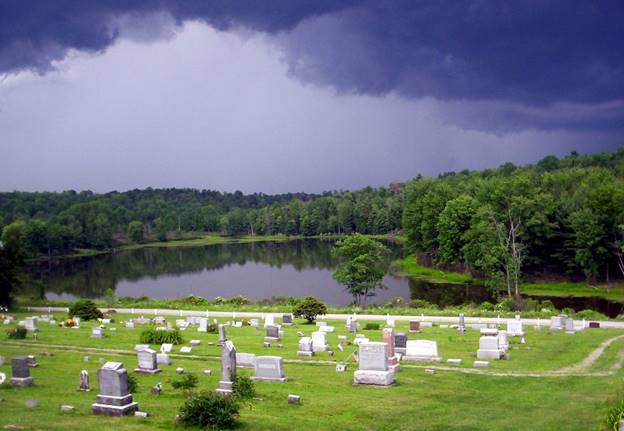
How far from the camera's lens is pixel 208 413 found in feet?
48.8

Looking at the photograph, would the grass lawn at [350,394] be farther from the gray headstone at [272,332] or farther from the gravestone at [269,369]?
the gray headstone at [272,332]

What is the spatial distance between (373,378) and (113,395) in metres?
8.30

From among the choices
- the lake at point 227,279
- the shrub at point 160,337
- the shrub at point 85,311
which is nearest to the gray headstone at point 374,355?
the shrub at point 160,337

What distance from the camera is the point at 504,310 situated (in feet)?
155

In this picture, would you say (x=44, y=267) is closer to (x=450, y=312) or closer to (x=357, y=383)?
(x=450, y=312)

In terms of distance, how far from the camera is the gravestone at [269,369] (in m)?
20.8

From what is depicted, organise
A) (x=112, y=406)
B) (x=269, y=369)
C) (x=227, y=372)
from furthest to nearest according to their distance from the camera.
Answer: (x=269, y=369)
(x=227, y=372)
(x=112, y=406)

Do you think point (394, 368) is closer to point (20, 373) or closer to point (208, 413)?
point (208, 413)

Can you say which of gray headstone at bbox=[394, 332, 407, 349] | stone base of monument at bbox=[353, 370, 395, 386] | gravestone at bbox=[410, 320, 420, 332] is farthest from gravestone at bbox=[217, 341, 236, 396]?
gravestone at bbox=[410, 320, 420, 332]

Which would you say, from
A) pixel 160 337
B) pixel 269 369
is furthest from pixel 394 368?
pixel 160 337

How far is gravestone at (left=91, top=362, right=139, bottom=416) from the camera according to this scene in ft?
51.7

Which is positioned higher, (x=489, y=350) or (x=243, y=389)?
(x=243, y=389)

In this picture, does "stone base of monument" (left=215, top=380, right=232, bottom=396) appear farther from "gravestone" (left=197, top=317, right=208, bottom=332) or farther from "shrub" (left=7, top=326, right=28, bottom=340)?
"gravestone" (left=197, top=317, right=208, bottom=332)

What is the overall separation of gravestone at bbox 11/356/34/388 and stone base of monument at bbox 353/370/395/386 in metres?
10.1
